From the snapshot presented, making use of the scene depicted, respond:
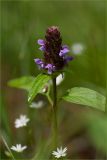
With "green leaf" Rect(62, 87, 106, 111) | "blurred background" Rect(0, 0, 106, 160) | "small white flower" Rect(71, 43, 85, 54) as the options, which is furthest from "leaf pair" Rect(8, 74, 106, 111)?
"small white flower" Rect(71, 43, 85, 54)

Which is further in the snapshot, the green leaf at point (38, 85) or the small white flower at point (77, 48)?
the small white flower at point (77, 48)

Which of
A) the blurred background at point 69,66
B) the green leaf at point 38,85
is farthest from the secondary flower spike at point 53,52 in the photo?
the blurred background at point 69,66

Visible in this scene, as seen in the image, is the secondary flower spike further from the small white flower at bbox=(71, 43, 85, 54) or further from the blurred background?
the small white flower at bbox=(71, 43, 85, 54)

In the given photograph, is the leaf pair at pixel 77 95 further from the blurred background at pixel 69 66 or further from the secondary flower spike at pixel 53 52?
the blurred background at pixel 69 66

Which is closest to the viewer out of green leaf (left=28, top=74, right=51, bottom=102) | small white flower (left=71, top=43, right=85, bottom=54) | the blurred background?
green leaf (left=28, top=74, right=51, bottom=102)

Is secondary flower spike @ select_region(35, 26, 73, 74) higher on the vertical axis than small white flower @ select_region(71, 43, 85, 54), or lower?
higher

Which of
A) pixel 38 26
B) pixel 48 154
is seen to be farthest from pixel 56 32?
pixel 38 26

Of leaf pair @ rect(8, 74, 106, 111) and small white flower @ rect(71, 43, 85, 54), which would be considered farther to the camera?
small white flower @ rect(71, 43, 85, 54)

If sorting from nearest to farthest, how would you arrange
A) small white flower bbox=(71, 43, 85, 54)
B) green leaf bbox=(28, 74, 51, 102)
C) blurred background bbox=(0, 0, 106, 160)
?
green leaf bbox=(28, 74, 51, 102), blurred background bbox=(0, 0, 106, 160), small white flower bbox=(71, 43, 85, 54)
